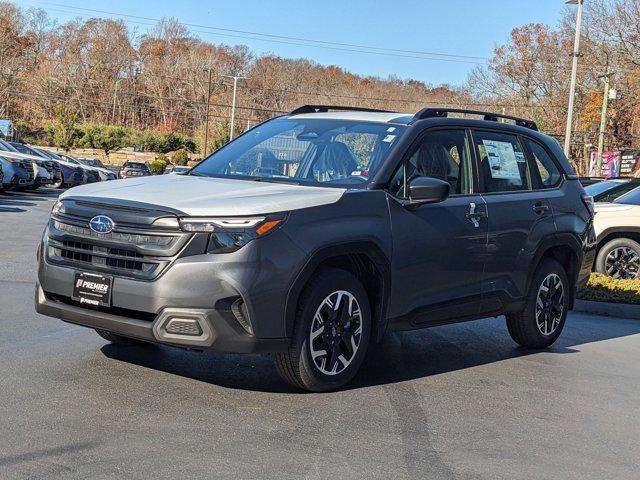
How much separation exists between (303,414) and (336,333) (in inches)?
26.3

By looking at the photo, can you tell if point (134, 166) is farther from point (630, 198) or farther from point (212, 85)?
point (212, 85)

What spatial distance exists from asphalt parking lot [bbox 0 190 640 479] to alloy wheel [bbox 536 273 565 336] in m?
0.29

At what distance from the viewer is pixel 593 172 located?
48.9 metres

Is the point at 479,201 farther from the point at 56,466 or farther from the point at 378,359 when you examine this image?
the point at 56,466

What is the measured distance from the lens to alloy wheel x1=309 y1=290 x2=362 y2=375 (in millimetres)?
5645

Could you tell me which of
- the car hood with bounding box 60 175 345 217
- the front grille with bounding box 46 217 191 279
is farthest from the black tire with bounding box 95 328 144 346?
the car hood with bounding box 60 175 345 217

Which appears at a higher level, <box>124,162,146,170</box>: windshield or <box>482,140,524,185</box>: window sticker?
<box>482,140,524,185</box>: window sticker

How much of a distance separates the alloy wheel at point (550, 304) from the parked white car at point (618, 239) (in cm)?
528

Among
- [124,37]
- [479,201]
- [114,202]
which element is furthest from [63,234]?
[124,37]

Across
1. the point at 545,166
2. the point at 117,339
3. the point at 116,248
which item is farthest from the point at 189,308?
the point at 545,166

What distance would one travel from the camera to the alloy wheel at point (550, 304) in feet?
25.7

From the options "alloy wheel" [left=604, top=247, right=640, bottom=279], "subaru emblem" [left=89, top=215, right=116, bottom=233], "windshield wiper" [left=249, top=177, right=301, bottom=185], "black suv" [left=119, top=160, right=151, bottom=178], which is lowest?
"black suv" [left=119, top=160, right=151, bottom=178]

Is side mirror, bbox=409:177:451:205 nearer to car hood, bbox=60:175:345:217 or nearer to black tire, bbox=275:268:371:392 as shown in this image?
car hood, bbox=60:175:345:217

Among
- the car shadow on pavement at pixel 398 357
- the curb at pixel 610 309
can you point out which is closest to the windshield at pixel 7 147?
the curb at pixel 610 309
